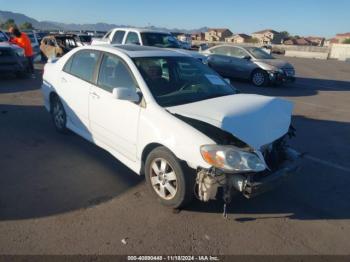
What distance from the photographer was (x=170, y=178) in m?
3.56

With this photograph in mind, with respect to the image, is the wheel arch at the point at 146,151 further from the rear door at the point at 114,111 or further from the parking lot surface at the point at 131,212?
the parking lot surface at the point at 131,212

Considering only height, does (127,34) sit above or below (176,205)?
above

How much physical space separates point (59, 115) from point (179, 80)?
255 cm

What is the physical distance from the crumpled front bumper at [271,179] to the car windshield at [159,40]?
8973 millimetres

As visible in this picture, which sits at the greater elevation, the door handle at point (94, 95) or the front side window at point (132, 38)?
the front side window at point (132, 38)

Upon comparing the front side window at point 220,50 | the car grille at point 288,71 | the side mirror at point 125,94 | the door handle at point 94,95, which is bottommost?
the car grille at point 288,71

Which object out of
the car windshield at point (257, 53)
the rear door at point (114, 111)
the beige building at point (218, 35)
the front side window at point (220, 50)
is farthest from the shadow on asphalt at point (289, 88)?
the beige building at point (218, 35)

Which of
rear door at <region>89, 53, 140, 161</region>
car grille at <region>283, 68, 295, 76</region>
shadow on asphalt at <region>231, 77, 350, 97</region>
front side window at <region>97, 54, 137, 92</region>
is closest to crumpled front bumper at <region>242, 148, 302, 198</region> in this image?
rear door at <region>89, 53, 140, 161</region>

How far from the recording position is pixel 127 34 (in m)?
12.2

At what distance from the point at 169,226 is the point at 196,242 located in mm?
362

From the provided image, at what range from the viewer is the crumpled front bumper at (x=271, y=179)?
3.19 m

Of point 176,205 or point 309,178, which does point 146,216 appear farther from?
point 309,178

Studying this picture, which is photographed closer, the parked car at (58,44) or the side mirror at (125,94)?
the side mirror at (125,94)

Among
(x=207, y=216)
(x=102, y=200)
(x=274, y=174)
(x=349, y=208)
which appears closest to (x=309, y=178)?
(x=349, y=208)
